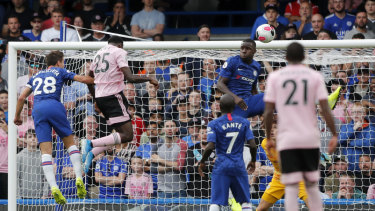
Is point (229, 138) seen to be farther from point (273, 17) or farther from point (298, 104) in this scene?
point (273, 17)

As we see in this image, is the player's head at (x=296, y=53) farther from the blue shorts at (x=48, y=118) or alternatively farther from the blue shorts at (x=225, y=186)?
the blue shorts at (x=48, y=118)

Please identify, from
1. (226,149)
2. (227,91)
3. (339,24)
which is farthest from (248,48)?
(339,24)

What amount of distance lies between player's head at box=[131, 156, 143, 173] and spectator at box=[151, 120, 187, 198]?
0.62 feet

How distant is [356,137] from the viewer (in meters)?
11.8

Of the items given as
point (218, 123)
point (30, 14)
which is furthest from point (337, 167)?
point (30, 14)

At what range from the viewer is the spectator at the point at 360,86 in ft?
39.3

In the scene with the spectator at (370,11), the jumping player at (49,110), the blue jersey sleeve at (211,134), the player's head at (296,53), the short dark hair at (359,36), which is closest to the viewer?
the player's head at (296,53)

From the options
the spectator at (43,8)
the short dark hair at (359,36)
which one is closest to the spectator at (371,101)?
the short dark hair at (359,36)

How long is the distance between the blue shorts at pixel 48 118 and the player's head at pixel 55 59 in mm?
591

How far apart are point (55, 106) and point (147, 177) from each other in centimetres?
215

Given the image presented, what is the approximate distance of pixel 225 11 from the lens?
16.1 metres

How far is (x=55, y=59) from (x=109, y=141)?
1.42 m

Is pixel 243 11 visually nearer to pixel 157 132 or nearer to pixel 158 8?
Result: pixel 158 8

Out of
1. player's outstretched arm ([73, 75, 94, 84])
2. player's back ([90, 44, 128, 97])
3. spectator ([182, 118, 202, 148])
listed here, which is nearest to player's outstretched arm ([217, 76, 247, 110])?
player's back ([90, 44, 128, 97])
